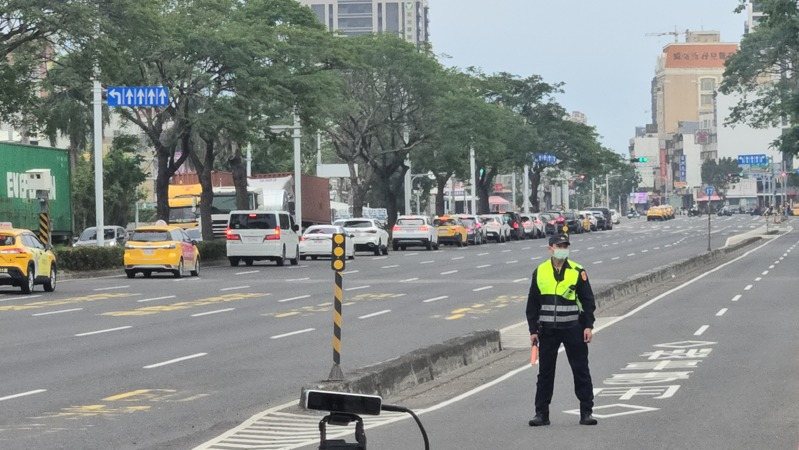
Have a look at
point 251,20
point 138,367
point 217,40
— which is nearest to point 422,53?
point 251,20

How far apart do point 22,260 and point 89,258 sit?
11803 mm

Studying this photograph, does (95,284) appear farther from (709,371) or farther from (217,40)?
(709,371)

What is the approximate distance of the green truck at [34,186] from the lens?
1853 inches

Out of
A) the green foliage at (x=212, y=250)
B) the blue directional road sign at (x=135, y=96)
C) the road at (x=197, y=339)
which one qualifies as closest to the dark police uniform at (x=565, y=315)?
the road at (x=197, y=339)

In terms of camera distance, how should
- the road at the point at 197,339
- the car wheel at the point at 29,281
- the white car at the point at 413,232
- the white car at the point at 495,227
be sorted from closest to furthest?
1. the road at the point at 197,339
2. the car wheel at the point at 29,281
3. the white car at the point at 413,232
4. the white car at the point at 495,227

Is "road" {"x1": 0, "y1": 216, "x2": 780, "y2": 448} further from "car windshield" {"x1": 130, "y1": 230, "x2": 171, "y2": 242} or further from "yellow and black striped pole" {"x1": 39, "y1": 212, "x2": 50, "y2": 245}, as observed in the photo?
"yellow and black striped pole" {"x1": 39, "y1": 212, "x2": 50, "y2": 245}

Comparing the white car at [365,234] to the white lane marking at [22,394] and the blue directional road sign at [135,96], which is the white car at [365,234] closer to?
the blue directional road sign at [135,96]

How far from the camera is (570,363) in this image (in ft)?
47.6

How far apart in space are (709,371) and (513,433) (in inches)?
244

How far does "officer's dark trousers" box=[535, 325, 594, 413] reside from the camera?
14.5m

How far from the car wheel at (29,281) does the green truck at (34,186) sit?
8987 mm

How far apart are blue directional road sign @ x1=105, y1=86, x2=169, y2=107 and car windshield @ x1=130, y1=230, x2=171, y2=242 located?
4.08 meters

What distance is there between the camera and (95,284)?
43.0m

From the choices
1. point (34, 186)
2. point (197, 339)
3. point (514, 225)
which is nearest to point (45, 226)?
point (34, 186)
